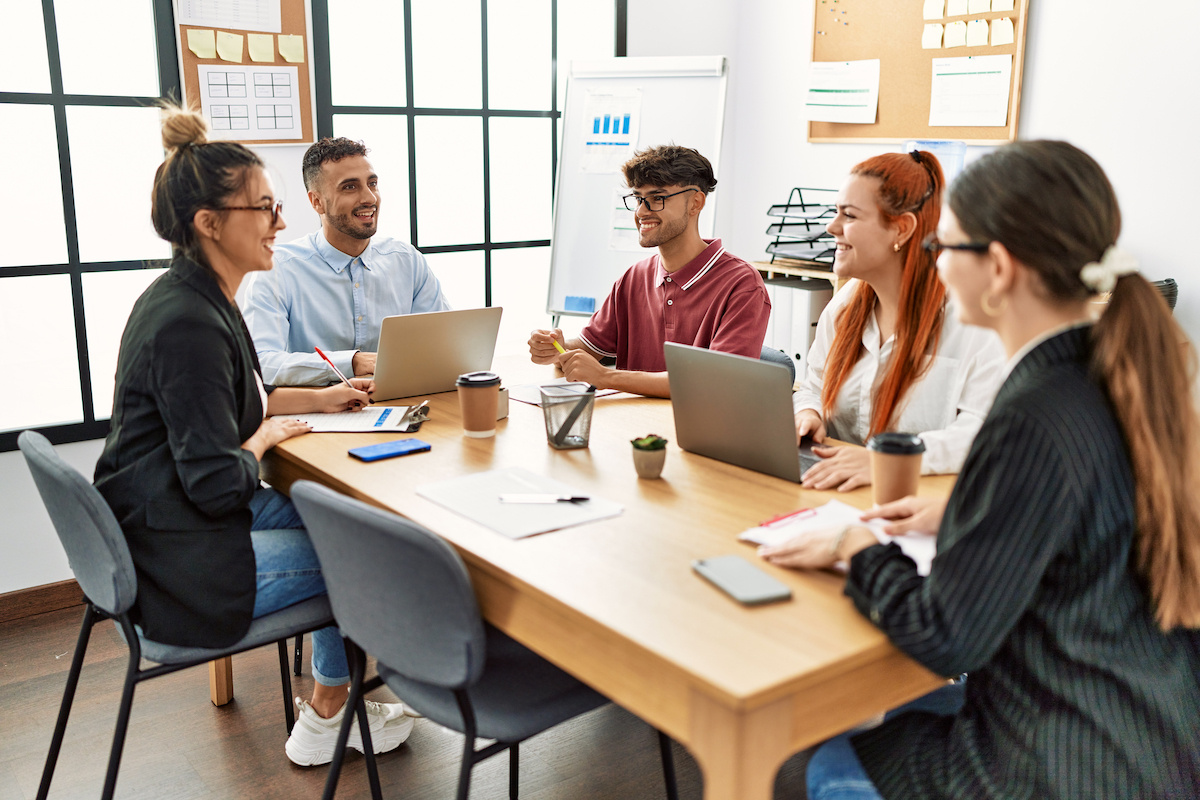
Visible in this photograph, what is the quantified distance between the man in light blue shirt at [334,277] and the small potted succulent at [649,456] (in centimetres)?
111

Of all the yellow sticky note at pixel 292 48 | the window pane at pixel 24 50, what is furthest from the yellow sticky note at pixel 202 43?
the window pane at pixel 24 50

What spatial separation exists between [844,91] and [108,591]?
3.33 metres

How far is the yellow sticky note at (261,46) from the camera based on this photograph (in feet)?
10.4

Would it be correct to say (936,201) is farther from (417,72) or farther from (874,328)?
(417,72)

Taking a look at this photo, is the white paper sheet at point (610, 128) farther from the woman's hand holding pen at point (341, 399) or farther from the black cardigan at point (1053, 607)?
the black cardigan at point (1053, 607)

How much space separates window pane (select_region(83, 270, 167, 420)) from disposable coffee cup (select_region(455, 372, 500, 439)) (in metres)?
1.68

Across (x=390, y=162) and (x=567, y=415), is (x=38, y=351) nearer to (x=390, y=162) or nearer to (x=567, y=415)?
(x=390, y=162)

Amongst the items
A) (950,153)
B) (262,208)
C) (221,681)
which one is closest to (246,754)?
(221,681)

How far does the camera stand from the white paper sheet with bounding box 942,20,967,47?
3.52 meters

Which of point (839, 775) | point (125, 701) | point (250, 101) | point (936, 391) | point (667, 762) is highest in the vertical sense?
point (250, 101)

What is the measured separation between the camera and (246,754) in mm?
2238

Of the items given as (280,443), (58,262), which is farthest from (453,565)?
(58,262)

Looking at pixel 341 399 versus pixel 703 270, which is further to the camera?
pixel 703 270

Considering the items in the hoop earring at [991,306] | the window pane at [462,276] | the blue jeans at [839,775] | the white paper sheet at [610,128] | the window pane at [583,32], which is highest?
the window pane at [583,32]
